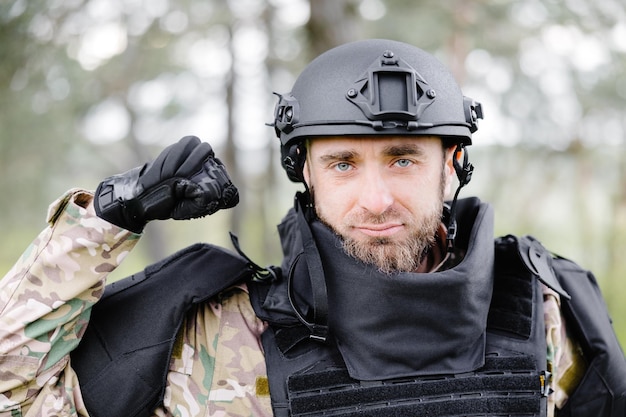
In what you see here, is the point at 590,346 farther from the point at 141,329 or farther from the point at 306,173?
the point at 141,329

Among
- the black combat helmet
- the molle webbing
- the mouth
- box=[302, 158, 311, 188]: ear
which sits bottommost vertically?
the molle webbing

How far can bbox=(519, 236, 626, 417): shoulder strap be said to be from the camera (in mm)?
2494

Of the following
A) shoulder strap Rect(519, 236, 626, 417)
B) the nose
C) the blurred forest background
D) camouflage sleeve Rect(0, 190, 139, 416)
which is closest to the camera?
camouflage sleeve Rect(0, 190, 139, 416)

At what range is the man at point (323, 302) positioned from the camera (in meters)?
2.14

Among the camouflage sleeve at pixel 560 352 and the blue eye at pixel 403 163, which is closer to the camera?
the blue eye at pixel 403 163

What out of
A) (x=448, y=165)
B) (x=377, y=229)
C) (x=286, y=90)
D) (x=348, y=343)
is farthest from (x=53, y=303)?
(x=286, y=90)

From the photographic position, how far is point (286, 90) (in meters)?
12.6

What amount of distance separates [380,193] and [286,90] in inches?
414

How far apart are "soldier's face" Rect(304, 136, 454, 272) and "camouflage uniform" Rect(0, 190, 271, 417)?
595 millimetres

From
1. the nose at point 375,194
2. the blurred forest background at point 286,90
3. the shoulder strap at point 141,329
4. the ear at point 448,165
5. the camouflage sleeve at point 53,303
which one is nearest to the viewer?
the camouflage sleeve at point 53,303

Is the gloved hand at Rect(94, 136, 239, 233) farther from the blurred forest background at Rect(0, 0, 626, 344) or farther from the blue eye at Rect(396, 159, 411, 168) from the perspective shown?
the blurred forest background at Rect(0, 0, 626, 344)

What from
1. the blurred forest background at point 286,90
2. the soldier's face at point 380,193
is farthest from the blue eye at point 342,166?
the blurred forest background at point 286,90

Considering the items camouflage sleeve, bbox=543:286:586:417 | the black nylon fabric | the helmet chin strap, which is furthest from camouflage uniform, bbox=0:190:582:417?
camouflage sleeve, bbox=543:286:586:417

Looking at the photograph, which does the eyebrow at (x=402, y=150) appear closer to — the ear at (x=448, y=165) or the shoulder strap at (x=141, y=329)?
the ear at (x=448, y=165)
